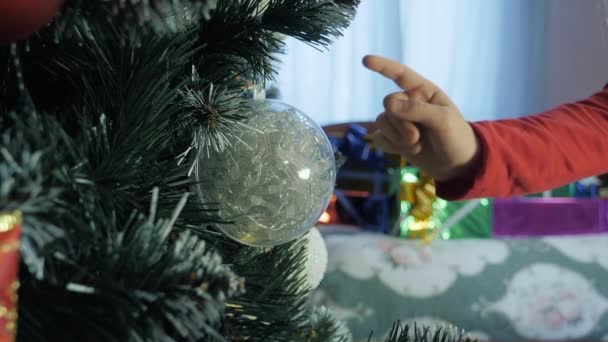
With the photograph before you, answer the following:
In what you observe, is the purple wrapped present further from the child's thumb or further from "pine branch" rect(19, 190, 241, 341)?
"pine branch" rect(19, 190, 241, 341)

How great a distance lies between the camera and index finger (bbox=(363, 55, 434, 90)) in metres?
0.40

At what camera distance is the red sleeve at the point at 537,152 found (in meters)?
0.45

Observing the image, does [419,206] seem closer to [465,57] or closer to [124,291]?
[465,57]

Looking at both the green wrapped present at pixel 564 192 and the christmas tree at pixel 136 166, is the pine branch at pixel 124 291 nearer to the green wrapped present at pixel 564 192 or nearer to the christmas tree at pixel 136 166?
the christmas tree at pixel 136 166

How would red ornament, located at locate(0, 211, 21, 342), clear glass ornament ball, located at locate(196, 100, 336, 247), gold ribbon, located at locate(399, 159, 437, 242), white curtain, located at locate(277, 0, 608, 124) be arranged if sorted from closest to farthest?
1. red ornament, located at locate(0, 211, 21, 342)
2. clear glass ornament ball, located at locate(196, 100, 336, 247)
3. gold ribbon, located at locate(399, 159, 437, 242)
4. white curtain, located at locate(277, 0, 608, 124)

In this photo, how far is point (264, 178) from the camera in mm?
328

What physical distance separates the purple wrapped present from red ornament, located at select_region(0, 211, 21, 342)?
108cm

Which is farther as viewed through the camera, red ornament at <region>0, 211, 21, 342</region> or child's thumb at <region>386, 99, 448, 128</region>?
child's thumb at <region>386, 99, 448, 128</region>

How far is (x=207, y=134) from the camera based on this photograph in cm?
32

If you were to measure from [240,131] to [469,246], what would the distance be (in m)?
0.84

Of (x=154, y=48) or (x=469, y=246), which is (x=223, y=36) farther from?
(x=469, y=246)

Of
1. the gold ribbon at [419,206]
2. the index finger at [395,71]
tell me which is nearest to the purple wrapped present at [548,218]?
the gold ribbon at [419,206]

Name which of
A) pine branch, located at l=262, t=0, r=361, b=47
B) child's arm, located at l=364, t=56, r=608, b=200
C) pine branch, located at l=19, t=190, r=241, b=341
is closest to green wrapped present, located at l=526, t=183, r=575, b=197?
child's arm, located at l=364, t=56, r=608, b=200

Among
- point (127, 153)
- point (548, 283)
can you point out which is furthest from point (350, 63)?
point (127, 153)
